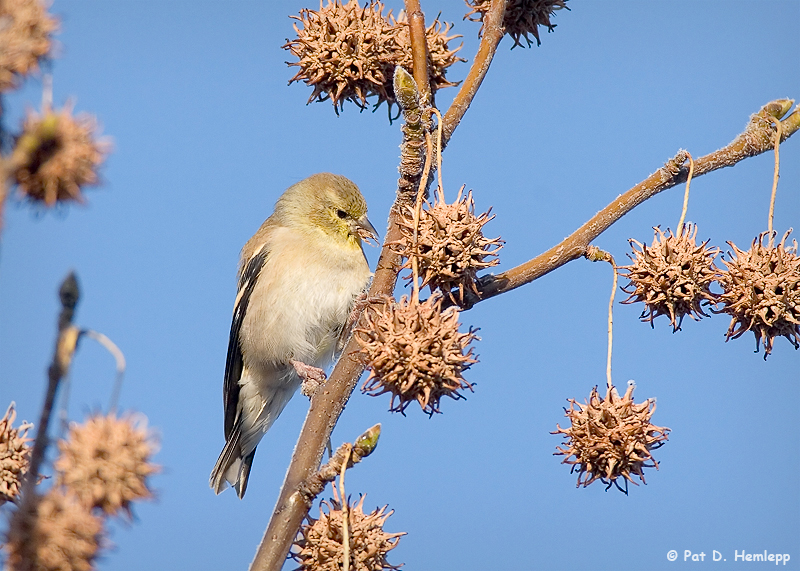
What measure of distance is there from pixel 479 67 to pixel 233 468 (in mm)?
3847

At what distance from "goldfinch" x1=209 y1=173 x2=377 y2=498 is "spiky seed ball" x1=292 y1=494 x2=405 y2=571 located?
283cm

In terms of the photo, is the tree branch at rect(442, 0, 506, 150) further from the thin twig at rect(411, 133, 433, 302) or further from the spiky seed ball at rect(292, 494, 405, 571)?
the spiky seed ball at rect(292, 494, 405, 571)

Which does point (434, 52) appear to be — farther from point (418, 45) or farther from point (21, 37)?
point (21, 37)

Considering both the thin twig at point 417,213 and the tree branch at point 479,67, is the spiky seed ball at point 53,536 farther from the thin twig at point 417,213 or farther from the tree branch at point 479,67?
the tree branch at point 479,67

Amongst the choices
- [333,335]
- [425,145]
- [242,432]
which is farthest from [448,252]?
[242,432]

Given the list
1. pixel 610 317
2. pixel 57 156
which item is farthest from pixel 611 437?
pixel 57 156

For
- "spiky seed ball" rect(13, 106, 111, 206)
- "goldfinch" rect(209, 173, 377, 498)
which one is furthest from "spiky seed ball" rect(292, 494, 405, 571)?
"goldfinch" rect(209, 173, 377, 498)

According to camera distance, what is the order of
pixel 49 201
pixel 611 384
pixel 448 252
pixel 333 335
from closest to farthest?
1. pixel 49 201
2. pixel 448 252
3. pixel 611 384
4. pixel 333 335

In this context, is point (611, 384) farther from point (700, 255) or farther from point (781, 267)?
point (781, 267)

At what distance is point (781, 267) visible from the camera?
2.69 m

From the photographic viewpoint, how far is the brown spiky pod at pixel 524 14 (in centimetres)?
312

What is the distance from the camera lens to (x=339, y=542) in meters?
2.49

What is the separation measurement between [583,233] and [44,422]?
72.2 inches

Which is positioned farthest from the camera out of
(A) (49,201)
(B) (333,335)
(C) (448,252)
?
(B) (333,335)
